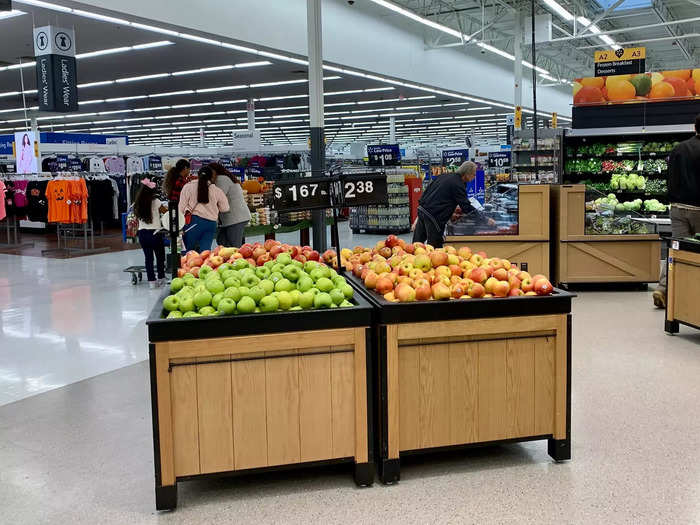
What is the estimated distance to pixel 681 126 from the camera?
10141 mm

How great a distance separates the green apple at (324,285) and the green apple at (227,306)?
453 mm

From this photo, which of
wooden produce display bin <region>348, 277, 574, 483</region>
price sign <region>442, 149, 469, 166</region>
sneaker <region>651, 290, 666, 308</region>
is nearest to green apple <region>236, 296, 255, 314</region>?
wooden produce display bin <region>348, 277, 574, 483</region>

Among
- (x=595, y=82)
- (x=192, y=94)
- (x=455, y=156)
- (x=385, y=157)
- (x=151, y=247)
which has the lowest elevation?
(x=151, y=247)

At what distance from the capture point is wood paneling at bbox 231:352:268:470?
3047 millimetres

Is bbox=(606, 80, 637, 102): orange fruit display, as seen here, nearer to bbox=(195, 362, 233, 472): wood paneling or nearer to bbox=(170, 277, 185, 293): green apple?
bbox=(170, 277, 185, 293): green apple

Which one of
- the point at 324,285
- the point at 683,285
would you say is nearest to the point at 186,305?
the point at 324,285

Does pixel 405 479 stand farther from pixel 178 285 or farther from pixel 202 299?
pixel 178 285

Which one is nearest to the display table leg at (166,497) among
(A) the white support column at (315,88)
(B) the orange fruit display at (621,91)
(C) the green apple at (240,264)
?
(C) the green apple at (240,264)

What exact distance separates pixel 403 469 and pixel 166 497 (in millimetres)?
1147

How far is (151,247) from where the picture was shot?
9.30 meters

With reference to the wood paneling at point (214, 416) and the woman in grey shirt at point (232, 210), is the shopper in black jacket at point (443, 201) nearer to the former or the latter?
the woman in grey shirt at point (232, 210)

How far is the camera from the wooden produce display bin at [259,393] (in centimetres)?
299

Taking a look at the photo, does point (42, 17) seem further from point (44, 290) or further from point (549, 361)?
point (549, 361)

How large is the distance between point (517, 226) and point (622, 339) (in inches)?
98.4
